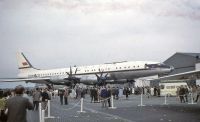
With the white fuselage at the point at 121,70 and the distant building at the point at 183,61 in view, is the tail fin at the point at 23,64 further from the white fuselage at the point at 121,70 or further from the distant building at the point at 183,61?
the distant building at the point at 183,61

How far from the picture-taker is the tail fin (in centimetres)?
8200

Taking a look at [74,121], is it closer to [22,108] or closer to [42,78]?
[22,108]

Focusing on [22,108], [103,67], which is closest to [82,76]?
[103,67]

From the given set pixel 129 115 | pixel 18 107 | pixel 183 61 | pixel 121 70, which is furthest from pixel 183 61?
pixel 18 107

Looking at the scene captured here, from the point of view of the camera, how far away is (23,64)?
83.3 metres

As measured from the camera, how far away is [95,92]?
123 feet

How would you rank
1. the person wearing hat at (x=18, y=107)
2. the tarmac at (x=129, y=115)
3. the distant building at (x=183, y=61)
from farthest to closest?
the distant building at (x=183, y=61), the tarmac at (x=129, y=115), the person wearing hat at (x=18, y=107)

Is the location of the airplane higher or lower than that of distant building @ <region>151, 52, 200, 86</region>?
lower

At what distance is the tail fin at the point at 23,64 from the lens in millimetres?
82000

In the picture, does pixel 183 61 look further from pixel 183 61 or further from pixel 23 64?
pixel 23 64

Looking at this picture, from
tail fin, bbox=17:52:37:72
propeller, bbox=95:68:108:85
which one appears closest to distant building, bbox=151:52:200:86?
propeller, bbox=95:68:108:85

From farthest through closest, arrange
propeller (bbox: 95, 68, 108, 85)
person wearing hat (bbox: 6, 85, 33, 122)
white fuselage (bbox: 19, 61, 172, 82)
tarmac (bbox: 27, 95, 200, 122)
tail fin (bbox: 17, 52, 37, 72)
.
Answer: tail fin (bbox: 17, 52, 37, 72) → propeller (bbox: 95, 68, 108, 85) → white fuselage (bbox: 19, 61, 172, 82) → tarmac (bbox: 27, 95, 200, 122) → person wearing hat (bbox: 6, 85, 33, 122)

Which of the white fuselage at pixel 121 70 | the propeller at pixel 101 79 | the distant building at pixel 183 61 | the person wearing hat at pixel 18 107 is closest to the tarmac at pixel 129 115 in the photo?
the person wearing hat at pixel 18 107

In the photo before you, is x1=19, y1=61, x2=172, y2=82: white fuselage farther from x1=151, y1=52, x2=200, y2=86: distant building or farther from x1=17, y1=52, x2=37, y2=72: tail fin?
x1=151, y1=52, x2=200, y2=86: distant building
